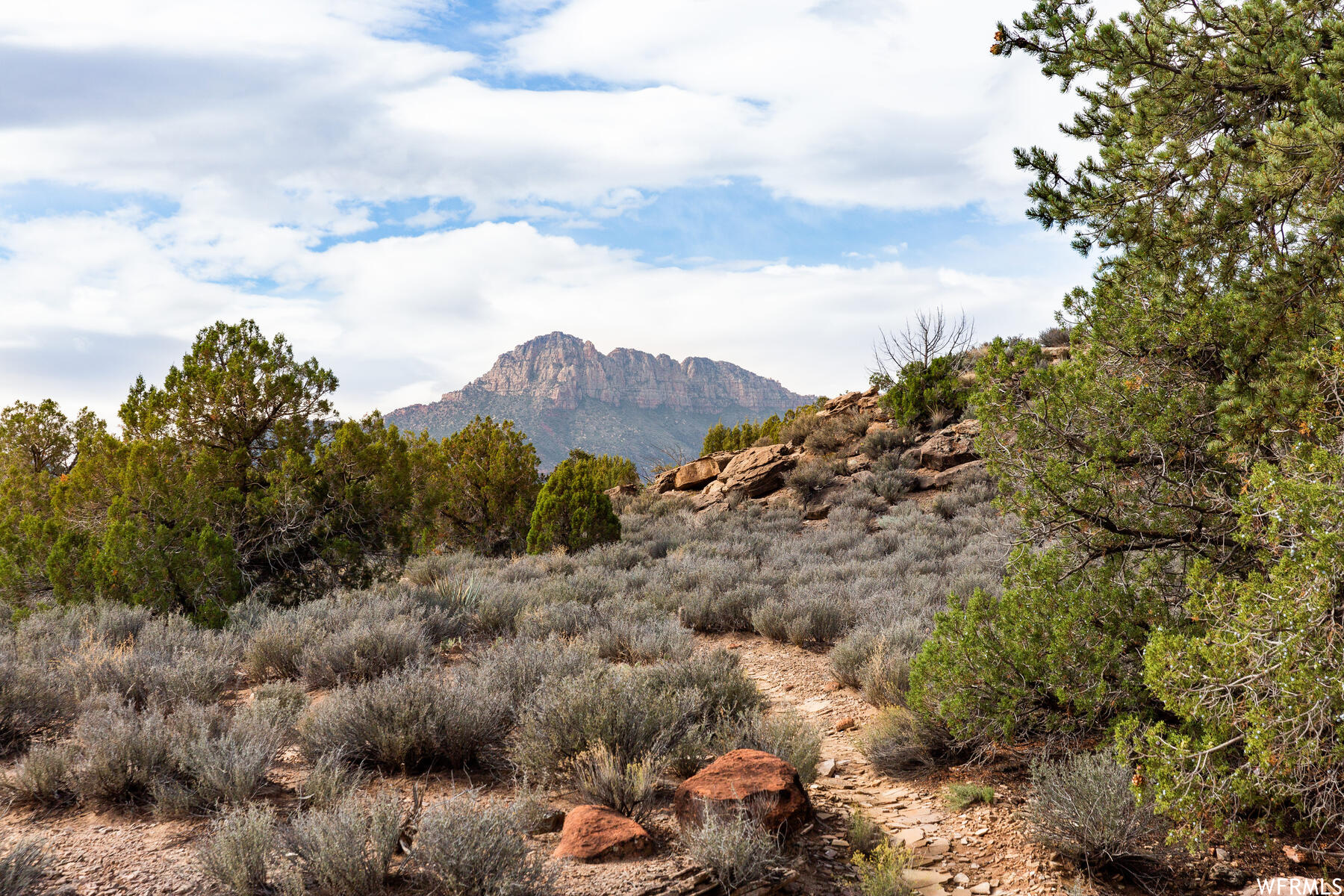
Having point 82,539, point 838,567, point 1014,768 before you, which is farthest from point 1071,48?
point 82,539

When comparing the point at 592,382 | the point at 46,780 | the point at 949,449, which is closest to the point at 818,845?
the point at 46,780

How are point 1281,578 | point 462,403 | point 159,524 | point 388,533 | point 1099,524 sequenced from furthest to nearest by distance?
point 462,403
point 388,533
point 159,524
point 1099,524
point 1281,578

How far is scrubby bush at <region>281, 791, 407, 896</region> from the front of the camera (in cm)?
255

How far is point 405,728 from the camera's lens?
386 centimetres

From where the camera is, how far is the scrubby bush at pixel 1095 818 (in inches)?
120

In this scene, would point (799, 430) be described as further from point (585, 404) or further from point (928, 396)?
point (585, 404)

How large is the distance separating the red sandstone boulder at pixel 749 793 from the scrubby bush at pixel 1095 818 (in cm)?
107

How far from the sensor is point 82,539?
834 cm

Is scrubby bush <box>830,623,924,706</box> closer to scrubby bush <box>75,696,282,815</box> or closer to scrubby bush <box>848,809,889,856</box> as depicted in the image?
scrubby bush <box>848,809,889,856</box>

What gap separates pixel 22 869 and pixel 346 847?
1164 millimetres

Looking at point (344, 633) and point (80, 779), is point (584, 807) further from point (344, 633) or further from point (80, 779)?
point (344, 633)

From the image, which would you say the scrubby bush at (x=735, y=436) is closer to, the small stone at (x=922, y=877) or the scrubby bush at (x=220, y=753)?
the scrubby bush at (x=220, y=753)

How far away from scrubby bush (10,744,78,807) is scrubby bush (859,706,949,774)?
4.24 m

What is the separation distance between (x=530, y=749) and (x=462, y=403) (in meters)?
128
